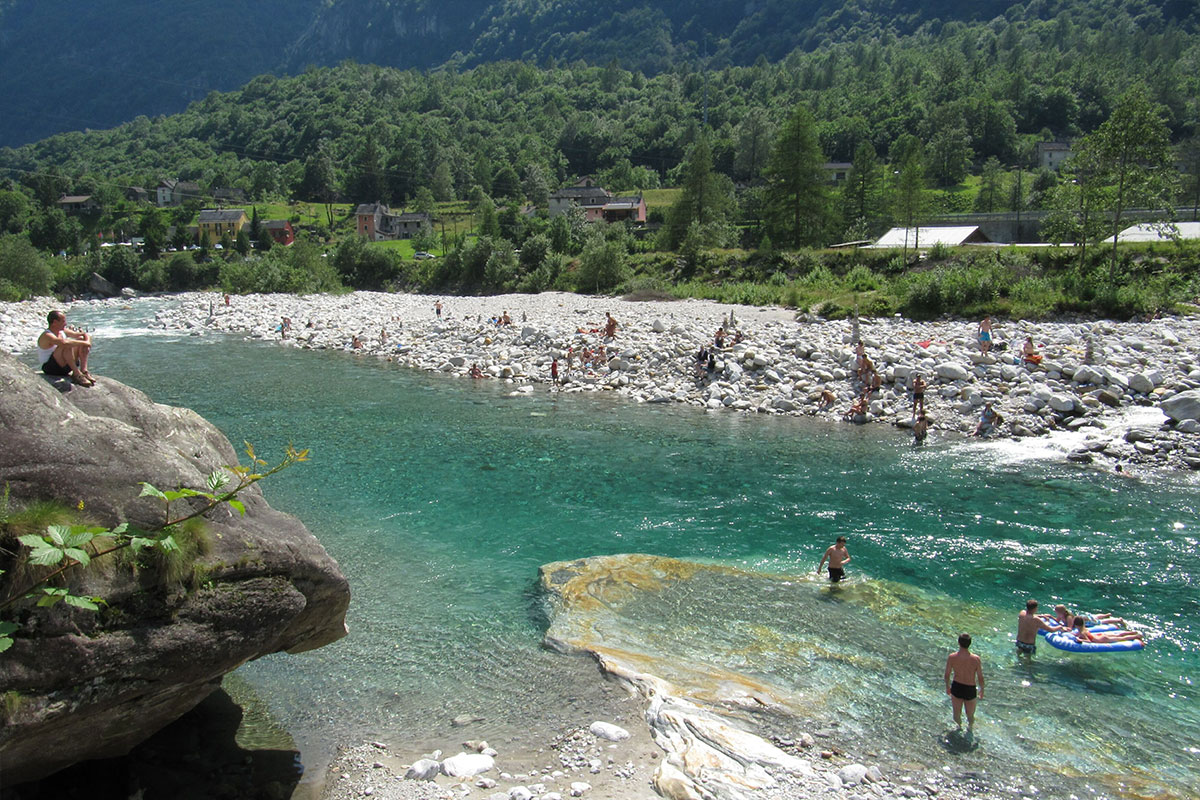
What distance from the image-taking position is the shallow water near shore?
33.7 feet

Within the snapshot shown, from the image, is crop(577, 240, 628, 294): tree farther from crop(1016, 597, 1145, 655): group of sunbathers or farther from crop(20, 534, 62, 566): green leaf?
crop(20, 534, 62, 566): green leaf

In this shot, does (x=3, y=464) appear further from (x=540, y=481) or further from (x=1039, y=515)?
(x=1039, y=515)

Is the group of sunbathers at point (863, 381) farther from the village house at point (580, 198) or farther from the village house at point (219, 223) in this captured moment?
the village house at point (219, 223)

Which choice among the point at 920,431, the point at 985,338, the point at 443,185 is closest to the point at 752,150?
A: the point at 443,185

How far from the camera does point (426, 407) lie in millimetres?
31203

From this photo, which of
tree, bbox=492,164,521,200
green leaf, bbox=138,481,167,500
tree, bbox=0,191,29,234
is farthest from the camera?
tree, bbox=492,164,521,200

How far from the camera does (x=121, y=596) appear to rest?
7012 millimetres

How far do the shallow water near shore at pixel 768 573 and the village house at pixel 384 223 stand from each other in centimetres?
10000

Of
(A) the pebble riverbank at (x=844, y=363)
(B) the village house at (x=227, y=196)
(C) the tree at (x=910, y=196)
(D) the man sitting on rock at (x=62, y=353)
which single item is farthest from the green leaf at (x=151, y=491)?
(B) the village house at (x=227, y=196)

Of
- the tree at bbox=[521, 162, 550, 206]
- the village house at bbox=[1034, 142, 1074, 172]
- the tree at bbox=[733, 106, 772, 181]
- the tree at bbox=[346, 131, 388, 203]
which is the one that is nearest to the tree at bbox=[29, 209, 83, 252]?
the tree at bbox=[346, 131, 388, 203]

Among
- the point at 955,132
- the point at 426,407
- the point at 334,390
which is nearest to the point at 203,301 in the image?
the point at 334,390

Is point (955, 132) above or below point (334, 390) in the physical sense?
above

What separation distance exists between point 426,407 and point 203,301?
54736 millimetres

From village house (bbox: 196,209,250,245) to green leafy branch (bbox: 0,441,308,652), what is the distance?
123 m
